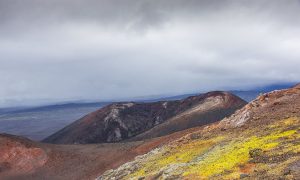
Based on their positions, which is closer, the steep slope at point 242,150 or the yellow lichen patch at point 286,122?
the steep slope at point 242,150

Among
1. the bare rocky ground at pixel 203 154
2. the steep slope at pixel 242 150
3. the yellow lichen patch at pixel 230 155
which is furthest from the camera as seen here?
the yellow lichen patch at pixel 230 155

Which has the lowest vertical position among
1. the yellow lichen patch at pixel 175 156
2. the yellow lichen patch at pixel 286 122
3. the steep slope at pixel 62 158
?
the steep slope at pixel 62 158


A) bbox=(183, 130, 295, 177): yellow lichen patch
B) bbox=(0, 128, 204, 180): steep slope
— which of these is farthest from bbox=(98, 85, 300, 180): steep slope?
bbox=(0, 128, 204, 180): steep slope

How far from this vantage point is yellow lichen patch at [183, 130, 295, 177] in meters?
48.8

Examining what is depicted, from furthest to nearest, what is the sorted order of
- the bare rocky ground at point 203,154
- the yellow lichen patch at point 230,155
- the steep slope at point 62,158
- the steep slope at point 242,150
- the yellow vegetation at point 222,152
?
1. the steep slope at point 62,158
2. the yellow lichen patch at point 230,155
3. the yellow vegetation at point 222,152
4. the bare rocky ground at point 203,154
5. the steep slope at point 242,150

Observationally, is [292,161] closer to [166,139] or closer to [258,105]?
[258,105]

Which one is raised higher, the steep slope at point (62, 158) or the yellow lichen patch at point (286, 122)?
the yellow lichen patch at point (286, 122)

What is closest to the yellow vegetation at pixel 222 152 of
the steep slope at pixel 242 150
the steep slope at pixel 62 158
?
the steep slope at pixel 242 150

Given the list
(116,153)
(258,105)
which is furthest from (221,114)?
(258,105)

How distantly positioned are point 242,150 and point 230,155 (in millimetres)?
1461

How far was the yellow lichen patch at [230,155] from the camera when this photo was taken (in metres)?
48.8

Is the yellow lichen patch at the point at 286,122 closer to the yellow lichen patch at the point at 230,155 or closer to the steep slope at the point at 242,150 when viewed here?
the steep slope at the point at 242,150

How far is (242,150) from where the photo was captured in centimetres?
5344

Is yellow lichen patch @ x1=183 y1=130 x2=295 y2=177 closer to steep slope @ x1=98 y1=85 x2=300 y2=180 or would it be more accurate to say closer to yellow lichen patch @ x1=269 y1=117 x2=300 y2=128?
steep slope @ x1=98 y1=85 x2=300 y2=180
